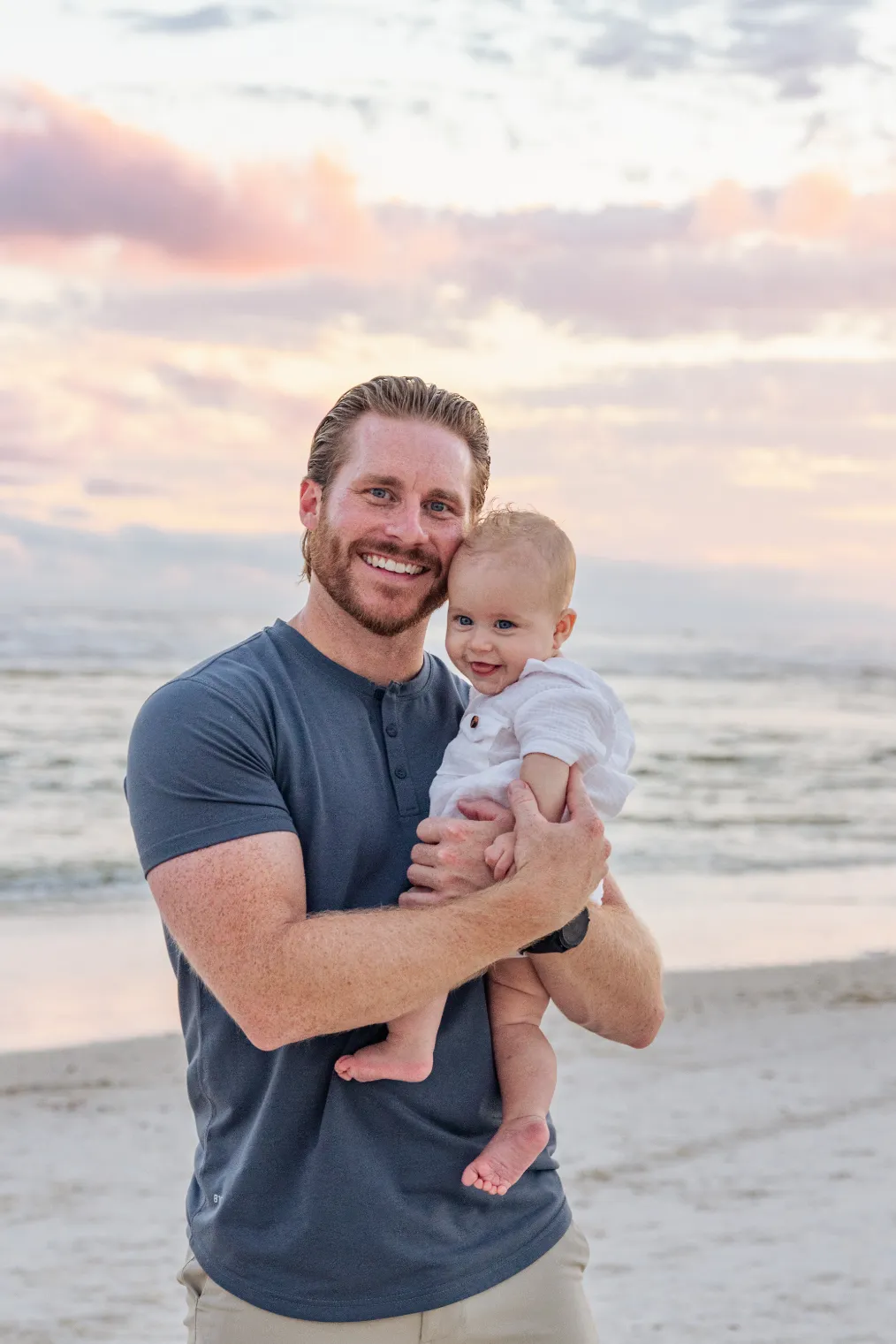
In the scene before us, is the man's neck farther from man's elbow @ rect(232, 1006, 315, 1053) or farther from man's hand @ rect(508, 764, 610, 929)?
man's elbow @ rect(232, 1006, 315, 1053)

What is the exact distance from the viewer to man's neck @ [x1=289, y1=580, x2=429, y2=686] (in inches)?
110

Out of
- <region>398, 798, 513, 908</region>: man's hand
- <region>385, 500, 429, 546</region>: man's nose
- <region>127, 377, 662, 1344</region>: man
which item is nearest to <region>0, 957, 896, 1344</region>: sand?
<region>127, 377, 662, 1344</region>: man

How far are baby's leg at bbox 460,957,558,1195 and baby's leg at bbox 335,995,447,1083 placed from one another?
0.23m

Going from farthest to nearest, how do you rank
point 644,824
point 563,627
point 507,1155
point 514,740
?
point 644,824
point 563,627
point 514,740
point 507,1155

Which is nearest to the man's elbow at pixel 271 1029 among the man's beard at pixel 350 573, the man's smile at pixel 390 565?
the man's beard at pixel 350 573

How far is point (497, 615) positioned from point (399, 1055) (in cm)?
100

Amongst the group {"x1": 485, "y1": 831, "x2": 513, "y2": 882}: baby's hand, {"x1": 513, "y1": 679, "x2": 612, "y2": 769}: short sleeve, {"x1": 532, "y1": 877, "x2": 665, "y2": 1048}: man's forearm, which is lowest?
{"x1": 532, "y1": 877, "x2": 665, "y2": 1048}: man's forearm

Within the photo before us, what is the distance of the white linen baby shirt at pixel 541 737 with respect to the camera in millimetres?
2777

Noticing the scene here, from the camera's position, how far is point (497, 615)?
120 inches

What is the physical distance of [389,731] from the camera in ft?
9.14

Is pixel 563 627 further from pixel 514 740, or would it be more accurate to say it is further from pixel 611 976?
pixel 611 976

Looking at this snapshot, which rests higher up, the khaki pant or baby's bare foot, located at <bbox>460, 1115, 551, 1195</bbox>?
baby's bare foot, located at <bbox>460, 1115, 551, 1195</bbox>

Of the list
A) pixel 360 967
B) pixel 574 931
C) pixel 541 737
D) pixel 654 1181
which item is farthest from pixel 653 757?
pixel 360 967

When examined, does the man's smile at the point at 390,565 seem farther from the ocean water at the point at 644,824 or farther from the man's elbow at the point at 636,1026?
the ocean water at the point at 644,824
